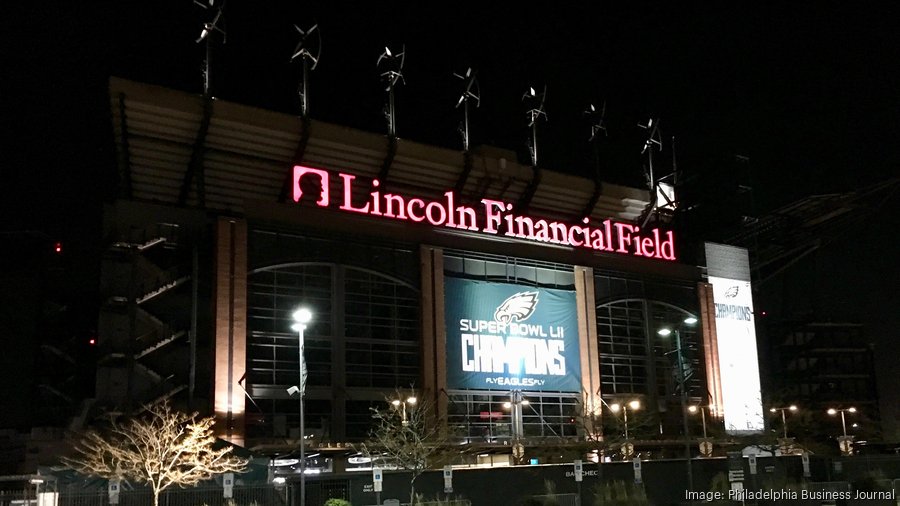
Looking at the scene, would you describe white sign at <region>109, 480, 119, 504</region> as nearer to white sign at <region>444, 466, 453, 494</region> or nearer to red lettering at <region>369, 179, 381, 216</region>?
white sign at <region>444, 466, 453, 494</region>

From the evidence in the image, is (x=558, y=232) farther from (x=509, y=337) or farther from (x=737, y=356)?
(x=737, y=356)

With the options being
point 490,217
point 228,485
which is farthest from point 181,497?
point 490,217

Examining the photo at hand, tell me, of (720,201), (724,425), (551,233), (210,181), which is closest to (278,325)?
(210,181)

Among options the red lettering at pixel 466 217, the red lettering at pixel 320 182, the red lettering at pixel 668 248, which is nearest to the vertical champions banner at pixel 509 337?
the red lettering at pixel 466 217

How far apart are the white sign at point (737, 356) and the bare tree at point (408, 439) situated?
29.6m

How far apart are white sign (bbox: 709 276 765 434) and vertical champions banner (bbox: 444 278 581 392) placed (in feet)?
53.8

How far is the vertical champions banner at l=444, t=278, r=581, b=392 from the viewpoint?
5425cm

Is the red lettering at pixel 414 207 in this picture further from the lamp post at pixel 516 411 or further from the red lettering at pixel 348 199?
the lamp post at pixel 516 411

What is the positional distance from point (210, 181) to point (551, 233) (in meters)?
25.0

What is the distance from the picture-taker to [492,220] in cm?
6022

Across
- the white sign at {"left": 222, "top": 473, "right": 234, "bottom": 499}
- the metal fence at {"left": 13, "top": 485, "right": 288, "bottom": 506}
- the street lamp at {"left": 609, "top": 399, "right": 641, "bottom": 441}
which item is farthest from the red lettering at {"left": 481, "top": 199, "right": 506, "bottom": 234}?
the white sign at {"left": 222, "top": 473, "right": 234, "bottom": 499}

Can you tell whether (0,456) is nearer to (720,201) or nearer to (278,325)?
(278,325)

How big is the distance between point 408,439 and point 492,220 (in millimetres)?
21281

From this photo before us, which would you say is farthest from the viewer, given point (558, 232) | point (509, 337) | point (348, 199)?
point (558, 232)
